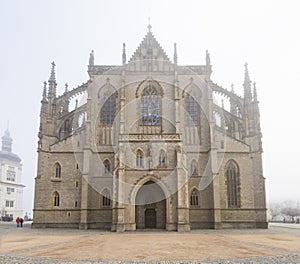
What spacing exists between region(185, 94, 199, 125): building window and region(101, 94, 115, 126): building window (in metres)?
10.2

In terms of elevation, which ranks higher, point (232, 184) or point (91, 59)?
point (91, 59)

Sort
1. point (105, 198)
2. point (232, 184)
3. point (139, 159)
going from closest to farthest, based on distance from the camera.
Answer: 1. point (139, 159)
2. point (105, 198)
3. point (232, 184)

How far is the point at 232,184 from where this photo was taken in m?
41.5

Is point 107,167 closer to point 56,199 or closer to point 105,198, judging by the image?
point 105,198

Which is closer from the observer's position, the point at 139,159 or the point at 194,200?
the point at 139,159

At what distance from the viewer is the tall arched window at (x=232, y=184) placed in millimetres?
40906

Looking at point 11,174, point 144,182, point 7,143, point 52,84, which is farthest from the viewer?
point 7,143

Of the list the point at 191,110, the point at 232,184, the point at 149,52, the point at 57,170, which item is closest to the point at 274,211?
the point at 232,184

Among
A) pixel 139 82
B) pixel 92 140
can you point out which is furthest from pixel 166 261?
pixel 139 82

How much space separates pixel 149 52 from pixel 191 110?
35.1 ft

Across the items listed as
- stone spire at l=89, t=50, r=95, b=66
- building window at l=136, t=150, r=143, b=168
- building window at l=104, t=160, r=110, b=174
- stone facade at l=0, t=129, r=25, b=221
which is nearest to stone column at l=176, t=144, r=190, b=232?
building window at l=136, t=150, r=143, b=168

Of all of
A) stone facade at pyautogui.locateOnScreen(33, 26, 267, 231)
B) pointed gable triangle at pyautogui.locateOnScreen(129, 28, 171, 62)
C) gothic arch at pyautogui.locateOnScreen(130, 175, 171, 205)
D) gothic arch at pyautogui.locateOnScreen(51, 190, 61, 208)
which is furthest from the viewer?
pointed gable triangle at pyautogui.locateOnScreen(129, 28, 171, 62)

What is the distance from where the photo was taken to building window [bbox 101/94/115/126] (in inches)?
1719

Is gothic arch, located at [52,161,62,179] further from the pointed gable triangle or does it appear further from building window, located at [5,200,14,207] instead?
building window, located at [5,200,14,207]
